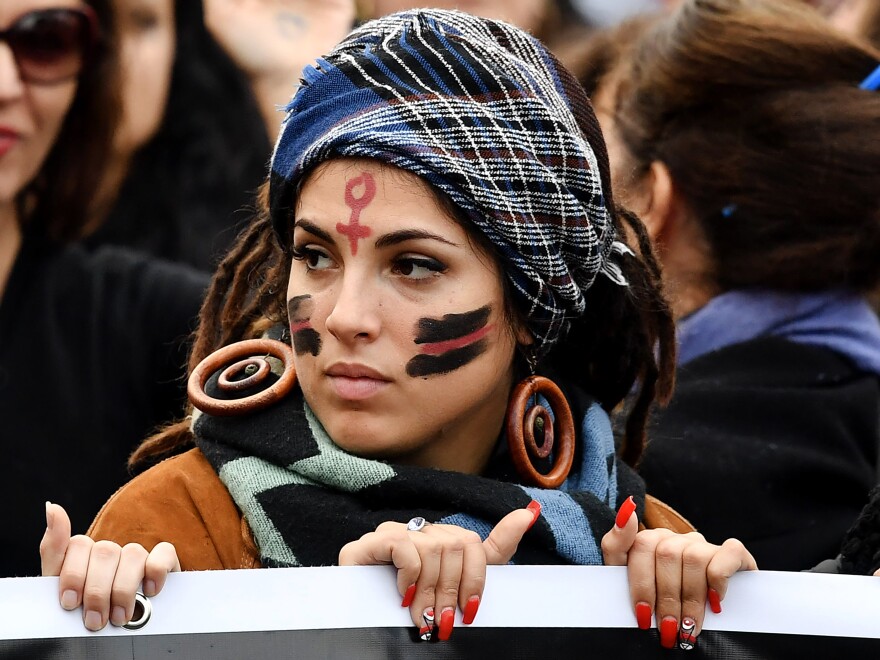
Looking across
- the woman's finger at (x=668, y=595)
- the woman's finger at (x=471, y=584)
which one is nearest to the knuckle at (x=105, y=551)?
the woman's finger at (x=471, y=584)

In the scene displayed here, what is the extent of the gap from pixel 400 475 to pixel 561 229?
0.44 meters

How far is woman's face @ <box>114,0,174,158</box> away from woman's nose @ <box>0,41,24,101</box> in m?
0.32

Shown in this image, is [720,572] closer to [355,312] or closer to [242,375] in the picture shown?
[355,312]

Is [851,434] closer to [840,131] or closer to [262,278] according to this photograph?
[840,131]

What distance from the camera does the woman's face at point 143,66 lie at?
344 cm

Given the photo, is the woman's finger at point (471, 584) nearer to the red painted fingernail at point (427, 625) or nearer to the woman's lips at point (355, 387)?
the red painted fingernail at point (427, 625)

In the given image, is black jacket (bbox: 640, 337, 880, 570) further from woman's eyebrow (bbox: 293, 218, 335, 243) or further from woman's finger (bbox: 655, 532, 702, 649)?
woman's finger (bbox: 655, 532, 702, 649)

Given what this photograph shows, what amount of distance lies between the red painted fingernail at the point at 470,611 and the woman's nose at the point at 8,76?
2177 mm

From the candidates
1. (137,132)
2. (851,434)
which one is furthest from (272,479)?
(137,132)

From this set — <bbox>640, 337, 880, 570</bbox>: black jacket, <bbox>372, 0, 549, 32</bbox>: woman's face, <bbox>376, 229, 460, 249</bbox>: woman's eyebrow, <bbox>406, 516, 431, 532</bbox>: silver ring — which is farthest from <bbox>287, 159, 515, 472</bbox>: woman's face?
<bbox>372, 0, 549, 32</bbox>: woman's face

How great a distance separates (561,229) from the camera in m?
2.00

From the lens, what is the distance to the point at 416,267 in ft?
6.31

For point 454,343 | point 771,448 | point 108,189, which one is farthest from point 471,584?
point 108,189

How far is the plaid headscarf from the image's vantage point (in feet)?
6.18
